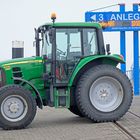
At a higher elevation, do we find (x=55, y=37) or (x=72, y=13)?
(x=72, y=13)

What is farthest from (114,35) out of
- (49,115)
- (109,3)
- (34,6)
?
(49,115)

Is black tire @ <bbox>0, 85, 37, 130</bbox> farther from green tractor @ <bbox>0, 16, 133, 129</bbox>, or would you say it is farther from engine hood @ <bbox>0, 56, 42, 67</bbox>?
engine hood @ <bbox>0, 56, 42, 67</bbox>

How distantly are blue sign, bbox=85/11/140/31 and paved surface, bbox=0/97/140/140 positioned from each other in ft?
19.5

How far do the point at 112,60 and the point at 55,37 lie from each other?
1238mm

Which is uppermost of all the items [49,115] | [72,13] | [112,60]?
[72,13]

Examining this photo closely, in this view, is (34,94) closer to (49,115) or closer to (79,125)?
(79,125)

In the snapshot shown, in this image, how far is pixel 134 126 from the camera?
29.2 ft

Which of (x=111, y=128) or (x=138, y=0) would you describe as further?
(x=138, y=0)

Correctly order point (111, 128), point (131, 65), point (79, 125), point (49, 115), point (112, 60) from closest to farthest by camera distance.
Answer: point (111, 128) < point (79, 125) < point (112, 60) < point (49, 115) < point (131, 65)

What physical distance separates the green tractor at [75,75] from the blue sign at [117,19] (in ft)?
20.7

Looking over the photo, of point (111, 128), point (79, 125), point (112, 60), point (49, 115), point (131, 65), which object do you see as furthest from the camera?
point (131, 65)

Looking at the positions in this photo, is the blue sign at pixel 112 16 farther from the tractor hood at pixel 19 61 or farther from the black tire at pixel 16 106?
the black tire at pixel 16 106

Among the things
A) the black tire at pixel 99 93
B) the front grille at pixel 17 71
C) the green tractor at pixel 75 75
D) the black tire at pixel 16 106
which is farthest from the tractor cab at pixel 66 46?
the black tire at pixel 16 106

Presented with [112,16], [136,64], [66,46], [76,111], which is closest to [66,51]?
[66,46]
